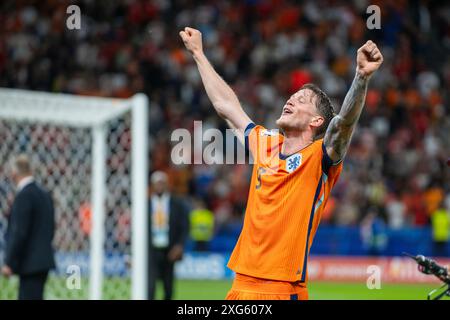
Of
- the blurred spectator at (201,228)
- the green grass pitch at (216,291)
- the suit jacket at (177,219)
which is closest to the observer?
the green grass pitch at (216,291)

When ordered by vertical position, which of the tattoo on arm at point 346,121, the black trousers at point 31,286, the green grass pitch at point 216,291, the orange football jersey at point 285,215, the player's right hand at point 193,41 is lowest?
the green grass pitch at point 216,291

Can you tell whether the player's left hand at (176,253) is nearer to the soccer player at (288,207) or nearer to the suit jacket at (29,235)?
the suit jacket at (29,235)

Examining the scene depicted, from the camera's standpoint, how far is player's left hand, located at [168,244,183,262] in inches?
459

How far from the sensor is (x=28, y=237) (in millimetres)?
8195

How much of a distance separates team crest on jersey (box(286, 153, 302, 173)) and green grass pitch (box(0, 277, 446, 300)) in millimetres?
6722

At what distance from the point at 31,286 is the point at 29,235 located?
497 mm

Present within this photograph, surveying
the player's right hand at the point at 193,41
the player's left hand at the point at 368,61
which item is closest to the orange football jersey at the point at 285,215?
the player's left hand at the point at 368,61

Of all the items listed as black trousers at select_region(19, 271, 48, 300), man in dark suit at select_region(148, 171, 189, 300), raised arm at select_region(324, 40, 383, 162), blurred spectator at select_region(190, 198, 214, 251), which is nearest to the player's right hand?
raised arm at select_region(324, 40, 383, 162)

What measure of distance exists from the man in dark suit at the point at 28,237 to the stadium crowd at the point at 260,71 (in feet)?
32.9

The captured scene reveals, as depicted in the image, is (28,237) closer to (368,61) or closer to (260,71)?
(368,61)

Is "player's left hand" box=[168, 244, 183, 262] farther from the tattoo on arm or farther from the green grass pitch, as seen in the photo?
the tattoo on arm

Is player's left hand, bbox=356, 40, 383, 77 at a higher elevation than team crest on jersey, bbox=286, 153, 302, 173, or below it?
higher

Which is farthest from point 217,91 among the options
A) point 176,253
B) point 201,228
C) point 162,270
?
point 201,228

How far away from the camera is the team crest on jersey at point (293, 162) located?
15.5 ft
